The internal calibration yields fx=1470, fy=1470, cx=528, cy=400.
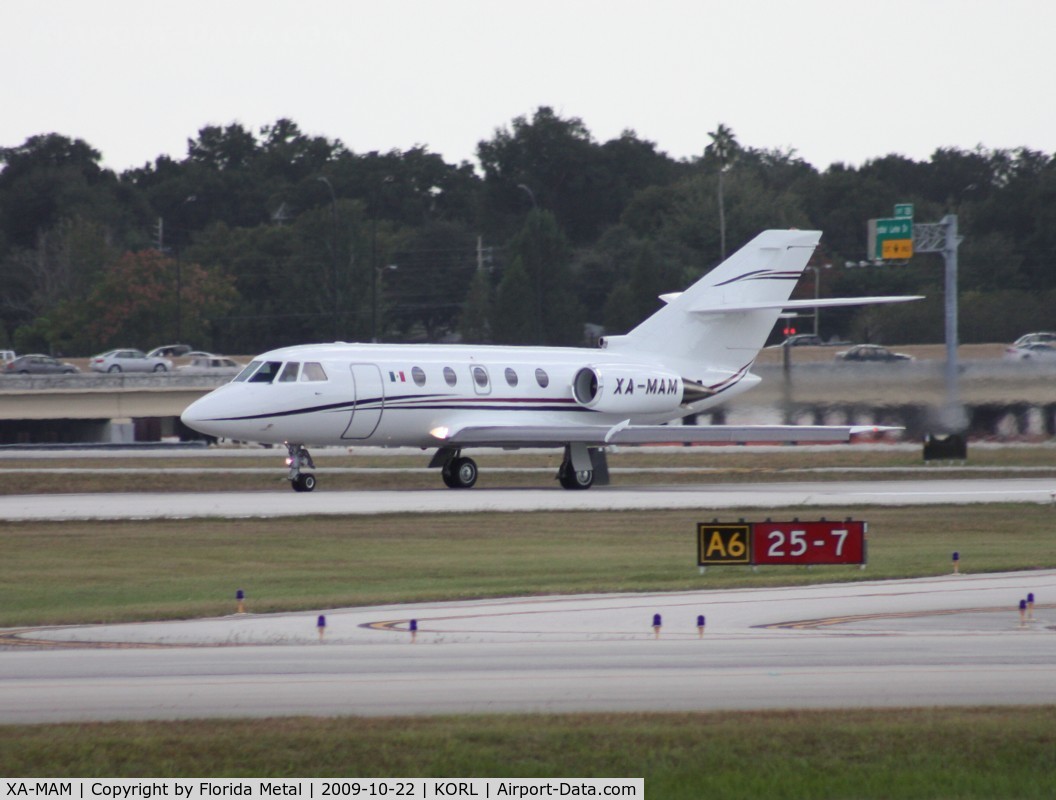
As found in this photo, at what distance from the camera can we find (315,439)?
107ft

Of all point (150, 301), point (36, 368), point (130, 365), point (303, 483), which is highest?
point (150, 301)

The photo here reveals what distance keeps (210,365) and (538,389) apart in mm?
45817

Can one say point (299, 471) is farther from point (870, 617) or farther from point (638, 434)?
point (870, 617)

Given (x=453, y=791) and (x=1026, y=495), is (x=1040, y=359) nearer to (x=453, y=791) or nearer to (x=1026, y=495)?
(x=1026, y=495)

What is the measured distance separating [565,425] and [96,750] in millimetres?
26716

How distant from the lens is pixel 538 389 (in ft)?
116

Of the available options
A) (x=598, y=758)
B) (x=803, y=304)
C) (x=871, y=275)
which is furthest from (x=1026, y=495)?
(x=871, y=275)

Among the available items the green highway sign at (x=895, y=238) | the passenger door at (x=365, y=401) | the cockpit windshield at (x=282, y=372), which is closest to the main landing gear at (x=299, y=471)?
the passenger door at (x=365, y=401)

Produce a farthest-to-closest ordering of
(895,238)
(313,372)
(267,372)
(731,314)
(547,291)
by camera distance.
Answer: (547,291), (895,238), (731,314), (313,372), (267,372)

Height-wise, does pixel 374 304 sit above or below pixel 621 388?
above

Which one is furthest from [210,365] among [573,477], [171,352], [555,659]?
[555,659]

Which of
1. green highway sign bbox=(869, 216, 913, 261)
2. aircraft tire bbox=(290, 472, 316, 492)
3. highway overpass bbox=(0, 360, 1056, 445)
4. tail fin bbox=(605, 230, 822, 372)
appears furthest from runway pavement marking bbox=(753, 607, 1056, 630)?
green highway sign bbox=(869, 216, 913, 261)

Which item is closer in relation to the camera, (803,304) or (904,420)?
(803,304)

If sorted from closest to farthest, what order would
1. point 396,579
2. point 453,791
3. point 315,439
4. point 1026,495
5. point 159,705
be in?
point 453,791
point 159,705
point 396,579
point 1026,495
point 315,439
